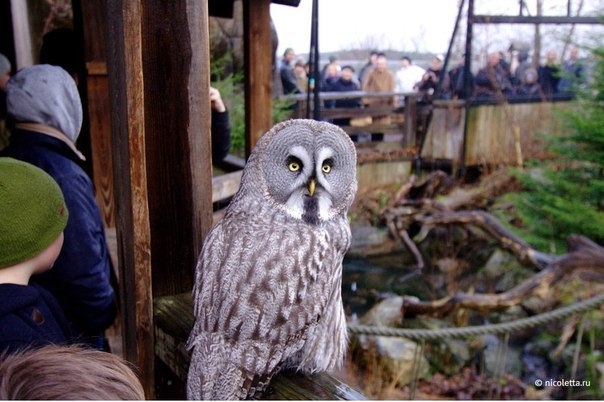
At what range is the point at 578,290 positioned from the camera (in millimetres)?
4695

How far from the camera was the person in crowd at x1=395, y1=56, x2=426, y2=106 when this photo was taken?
716cm

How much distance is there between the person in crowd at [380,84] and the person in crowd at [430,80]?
472 millimetres

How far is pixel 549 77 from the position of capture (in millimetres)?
8203

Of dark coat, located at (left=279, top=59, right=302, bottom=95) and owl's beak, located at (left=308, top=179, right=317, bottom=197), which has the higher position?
dark coat, located at (left=279, top=59, right=302, bottom=95)

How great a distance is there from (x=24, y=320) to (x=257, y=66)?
5.15 feet

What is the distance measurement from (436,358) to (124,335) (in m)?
4.93

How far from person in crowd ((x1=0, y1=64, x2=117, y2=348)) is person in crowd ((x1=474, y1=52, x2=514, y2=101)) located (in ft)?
24.0

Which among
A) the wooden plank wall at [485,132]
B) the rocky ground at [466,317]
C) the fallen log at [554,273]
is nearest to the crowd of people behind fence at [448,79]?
the wooden plank wall at [485,132]

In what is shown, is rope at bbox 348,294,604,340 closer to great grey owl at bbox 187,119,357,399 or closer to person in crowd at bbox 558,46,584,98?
great grey owl at bbox 187,119,357,399

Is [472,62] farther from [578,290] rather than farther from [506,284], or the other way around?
[578,290]

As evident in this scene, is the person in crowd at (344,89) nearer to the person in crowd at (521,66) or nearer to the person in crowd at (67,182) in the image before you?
the person in crowd at (521,66)

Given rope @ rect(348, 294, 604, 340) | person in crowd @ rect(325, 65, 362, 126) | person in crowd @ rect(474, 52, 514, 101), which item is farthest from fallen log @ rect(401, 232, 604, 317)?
person in crowd @ rect(474, 52, 514, 101)

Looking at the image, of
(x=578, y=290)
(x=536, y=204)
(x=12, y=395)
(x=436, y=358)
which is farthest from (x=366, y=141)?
(x=12, y=395)

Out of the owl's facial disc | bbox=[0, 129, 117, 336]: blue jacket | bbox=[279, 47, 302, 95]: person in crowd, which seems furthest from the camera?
bbox=[279, 47, 302, 95]: person in crowd
